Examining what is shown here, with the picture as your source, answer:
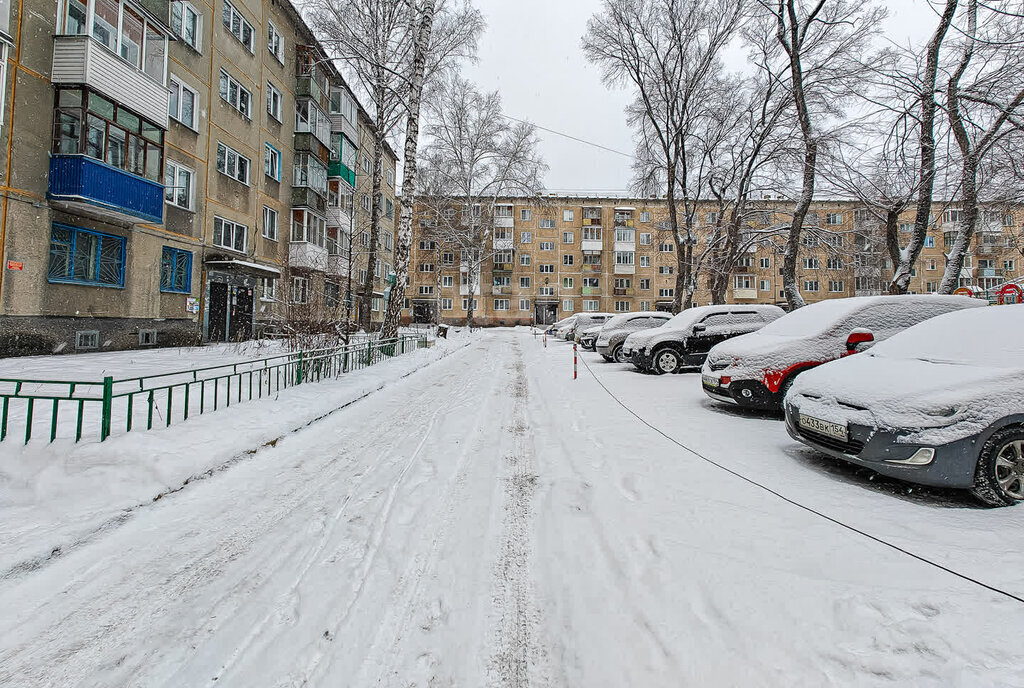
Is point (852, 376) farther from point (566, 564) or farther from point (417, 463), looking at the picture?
point (417, 463)

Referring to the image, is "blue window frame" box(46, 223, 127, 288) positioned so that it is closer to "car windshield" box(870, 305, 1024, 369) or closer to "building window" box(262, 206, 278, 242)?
"building window" box(262, 206, 278, 242)

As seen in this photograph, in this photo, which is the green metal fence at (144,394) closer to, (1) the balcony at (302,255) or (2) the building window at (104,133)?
(2) the building window at (104,133)

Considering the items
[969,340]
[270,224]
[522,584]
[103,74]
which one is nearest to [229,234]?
[270,224]

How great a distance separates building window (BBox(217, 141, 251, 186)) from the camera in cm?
1750

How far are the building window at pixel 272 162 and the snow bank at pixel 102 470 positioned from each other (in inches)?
716

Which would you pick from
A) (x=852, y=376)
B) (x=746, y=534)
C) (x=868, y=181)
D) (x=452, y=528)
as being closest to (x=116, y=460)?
(x=452, y=528)

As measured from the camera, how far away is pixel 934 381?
3902 millimetres

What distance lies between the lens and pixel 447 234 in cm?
3394

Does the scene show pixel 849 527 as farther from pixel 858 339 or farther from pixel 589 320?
pixel 589 320

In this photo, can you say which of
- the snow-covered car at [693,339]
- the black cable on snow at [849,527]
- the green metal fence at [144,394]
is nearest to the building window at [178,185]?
the green metal fence at [144,394]

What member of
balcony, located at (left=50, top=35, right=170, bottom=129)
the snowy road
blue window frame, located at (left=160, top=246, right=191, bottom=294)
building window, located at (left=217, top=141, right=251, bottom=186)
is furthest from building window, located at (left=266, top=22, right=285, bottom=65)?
the snowy road

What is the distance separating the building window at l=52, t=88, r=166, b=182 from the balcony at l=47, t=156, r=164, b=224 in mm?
421

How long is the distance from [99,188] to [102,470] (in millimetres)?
11592

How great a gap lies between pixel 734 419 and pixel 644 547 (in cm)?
462
